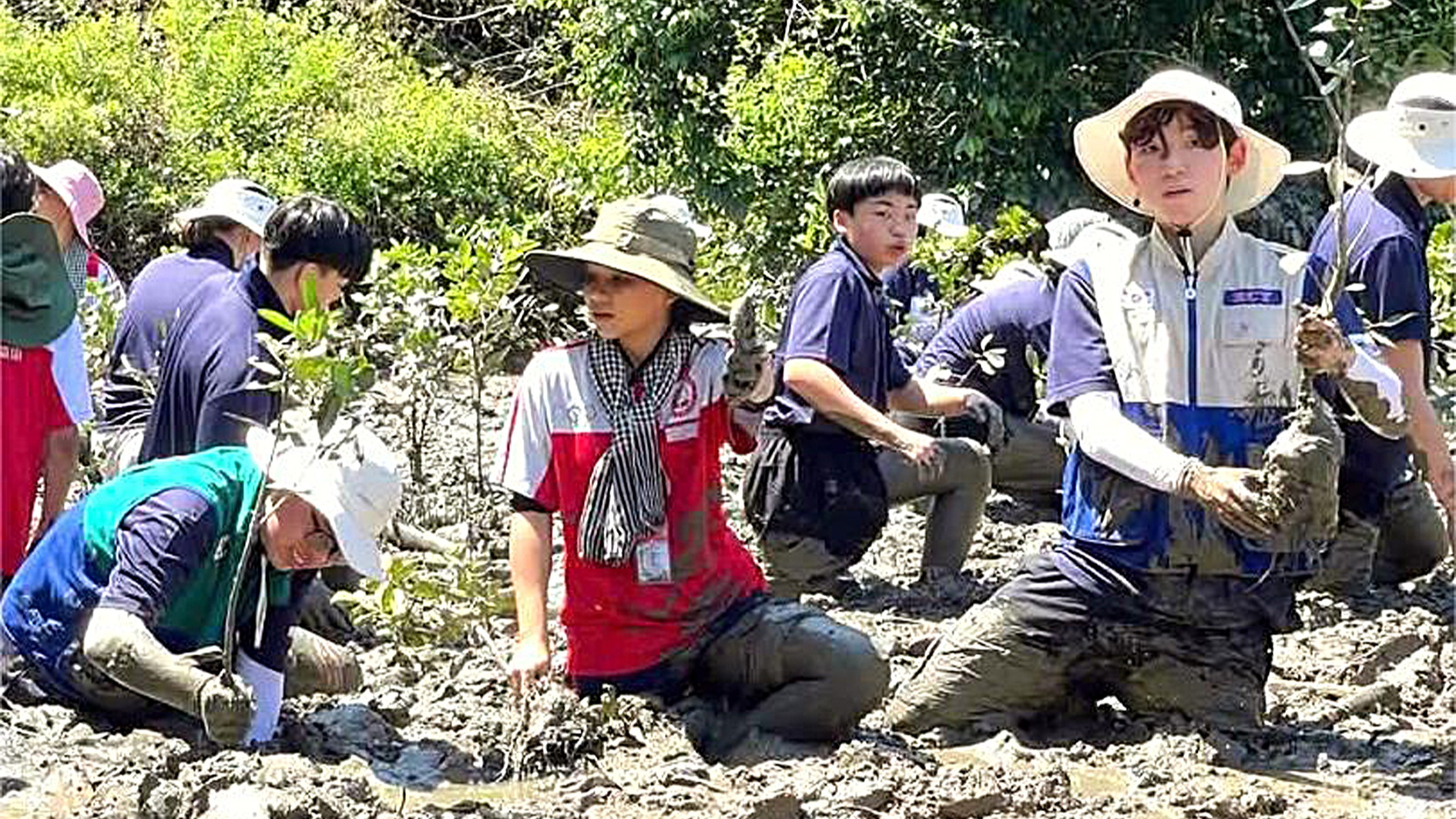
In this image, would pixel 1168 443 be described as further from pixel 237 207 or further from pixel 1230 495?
pixel 237 207

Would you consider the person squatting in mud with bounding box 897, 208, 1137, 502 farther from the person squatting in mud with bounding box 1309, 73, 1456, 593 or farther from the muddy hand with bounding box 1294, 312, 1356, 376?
the muddy hand with bounding box 1294, 312, 1356, 376

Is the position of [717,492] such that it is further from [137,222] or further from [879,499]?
[137,222]

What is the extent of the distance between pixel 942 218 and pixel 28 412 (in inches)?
186

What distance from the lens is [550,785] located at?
484 centimetres

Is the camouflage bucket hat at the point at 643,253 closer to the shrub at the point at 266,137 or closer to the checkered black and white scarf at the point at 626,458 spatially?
the checkered black and white scarf at the point at 626,458

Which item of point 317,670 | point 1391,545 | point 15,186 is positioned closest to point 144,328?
point 15,186

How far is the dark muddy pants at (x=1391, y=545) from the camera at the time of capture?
22.3ft

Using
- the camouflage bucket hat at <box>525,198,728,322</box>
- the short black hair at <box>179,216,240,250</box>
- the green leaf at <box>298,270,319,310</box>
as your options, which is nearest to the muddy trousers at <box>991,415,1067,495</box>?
the short black hair at <box>179,216,240,250</box>

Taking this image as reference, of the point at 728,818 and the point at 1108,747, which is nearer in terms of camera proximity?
the point at 728,818

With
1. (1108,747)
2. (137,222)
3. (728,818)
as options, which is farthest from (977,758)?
(137,222)

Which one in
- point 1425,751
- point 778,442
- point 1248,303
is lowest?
point 1425,751

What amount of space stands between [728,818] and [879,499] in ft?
8.27

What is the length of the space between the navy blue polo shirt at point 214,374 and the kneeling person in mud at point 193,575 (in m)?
0.43

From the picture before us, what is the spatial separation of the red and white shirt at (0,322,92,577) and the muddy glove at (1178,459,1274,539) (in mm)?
2723
